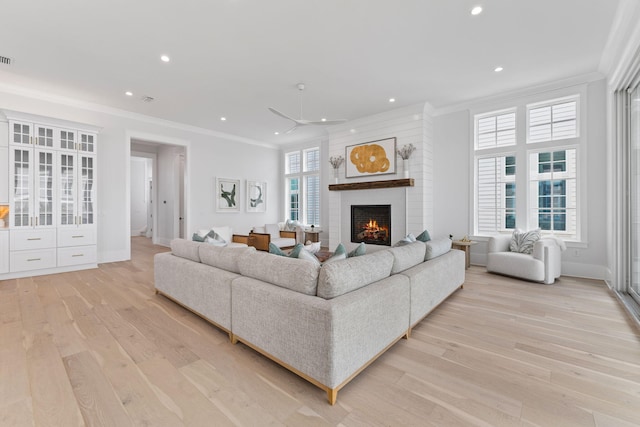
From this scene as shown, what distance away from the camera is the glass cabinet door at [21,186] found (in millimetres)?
4367

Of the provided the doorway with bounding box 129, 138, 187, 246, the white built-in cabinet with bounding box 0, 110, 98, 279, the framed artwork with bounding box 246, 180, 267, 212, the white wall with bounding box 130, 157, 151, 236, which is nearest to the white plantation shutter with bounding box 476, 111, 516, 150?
the framed artwork with bounding box 246, 180, 267, 212

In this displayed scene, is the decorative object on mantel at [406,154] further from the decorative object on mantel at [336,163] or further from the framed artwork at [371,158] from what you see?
the decorative object on mantel at [336,163]

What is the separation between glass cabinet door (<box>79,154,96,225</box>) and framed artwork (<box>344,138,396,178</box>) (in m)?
5.07

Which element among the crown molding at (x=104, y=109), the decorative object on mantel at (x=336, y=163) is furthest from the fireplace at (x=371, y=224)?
the crown molding at (x=104, y=109)

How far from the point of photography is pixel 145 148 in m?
8.37

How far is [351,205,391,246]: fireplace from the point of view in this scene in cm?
606

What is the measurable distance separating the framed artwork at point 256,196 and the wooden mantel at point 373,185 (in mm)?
2579

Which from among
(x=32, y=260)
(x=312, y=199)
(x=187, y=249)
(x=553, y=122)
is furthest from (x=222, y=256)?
(x=553, y=122)

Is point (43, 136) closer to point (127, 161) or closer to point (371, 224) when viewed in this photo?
point (127, 161)

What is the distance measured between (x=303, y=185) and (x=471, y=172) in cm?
451

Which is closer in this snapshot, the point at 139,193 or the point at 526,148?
the point at 526,148

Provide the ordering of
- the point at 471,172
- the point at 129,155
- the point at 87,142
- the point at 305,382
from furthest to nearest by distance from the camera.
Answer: the point at 129,155, the point at 471,172, the point at 87,142, the point at 305,382

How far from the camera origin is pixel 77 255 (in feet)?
→ 16.1

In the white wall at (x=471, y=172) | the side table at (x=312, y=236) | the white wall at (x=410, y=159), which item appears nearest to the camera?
the white wall at (x=471, y=172)
